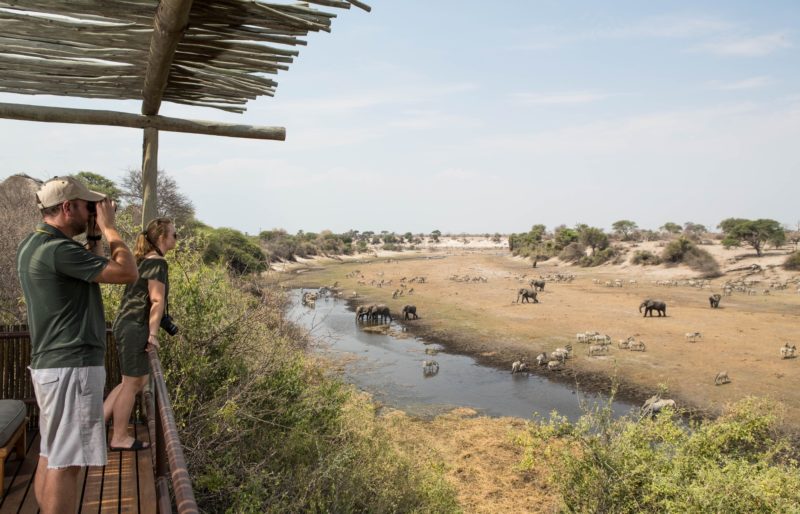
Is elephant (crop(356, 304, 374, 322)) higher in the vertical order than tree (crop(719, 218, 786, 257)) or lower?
lower

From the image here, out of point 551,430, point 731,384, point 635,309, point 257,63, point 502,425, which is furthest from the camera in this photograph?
point 635,309

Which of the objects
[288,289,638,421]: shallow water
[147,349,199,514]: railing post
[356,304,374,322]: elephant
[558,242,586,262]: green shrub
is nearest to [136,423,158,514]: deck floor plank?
[147,349,199,514]: railing post

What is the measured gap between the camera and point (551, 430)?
8438 mm

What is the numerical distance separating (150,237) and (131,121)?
1138 millimetres

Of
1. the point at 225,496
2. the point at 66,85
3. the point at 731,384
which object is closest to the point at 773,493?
the point at 225,496

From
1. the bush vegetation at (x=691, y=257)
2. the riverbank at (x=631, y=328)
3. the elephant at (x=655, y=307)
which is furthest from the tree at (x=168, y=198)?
the bush vegetation at (x=691, y=257)

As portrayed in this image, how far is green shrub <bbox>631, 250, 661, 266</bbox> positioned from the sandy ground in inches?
137

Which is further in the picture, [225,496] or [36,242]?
[225,496]

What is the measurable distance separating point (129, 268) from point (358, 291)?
4034 centimetres

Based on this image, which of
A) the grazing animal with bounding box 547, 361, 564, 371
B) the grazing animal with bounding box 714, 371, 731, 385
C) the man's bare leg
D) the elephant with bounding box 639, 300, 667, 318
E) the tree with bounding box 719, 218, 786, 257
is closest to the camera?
the man's bare leg

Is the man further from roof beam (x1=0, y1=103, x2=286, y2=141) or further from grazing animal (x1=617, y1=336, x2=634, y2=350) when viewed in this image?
grazing animal (x1=617, y1=336, x2=634, y2=350)

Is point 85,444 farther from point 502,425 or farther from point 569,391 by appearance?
point 569,391

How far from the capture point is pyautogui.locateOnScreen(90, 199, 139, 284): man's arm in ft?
8.94

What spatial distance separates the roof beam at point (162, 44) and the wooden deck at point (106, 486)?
9.66 feet
